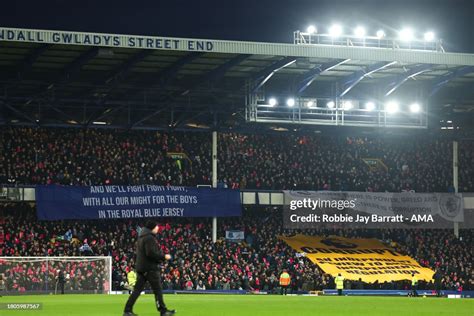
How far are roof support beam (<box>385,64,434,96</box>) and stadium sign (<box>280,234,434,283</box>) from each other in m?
9.24

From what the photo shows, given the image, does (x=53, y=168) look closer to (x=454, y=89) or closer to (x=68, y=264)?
(x=68, y=264)

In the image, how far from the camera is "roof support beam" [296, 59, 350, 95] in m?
45.8

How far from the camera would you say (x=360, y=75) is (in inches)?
1877

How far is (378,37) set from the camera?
156ft

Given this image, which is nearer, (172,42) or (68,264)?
(68,264)

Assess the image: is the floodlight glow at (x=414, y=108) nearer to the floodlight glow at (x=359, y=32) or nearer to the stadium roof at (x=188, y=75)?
the stadium roof at (x=188, y=75)

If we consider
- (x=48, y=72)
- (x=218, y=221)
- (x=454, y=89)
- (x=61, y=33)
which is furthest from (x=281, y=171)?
(x=61, y=33)

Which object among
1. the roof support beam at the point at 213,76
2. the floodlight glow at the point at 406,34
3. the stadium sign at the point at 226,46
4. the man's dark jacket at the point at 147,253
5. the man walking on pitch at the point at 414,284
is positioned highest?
the floodlight glow at the point at 406,34

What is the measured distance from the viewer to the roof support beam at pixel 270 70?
147ft

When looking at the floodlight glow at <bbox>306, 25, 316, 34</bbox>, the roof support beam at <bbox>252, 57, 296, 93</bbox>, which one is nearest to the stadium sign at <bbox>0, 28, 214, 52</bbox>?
the roof support beam at <bbox>252, 57, 296, 93</bbox>

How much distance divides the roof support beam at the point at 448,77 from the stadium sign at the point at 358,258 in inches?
371

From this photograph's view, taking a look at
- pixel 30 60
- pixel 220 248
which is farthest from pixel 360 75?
pixel 30 60

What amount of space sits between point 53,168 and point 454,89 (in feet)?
71.5

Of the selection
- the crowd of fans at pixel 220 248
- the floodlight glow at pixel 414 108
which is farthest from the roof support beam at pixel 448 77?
the crowd of fans at pixel 220 248
